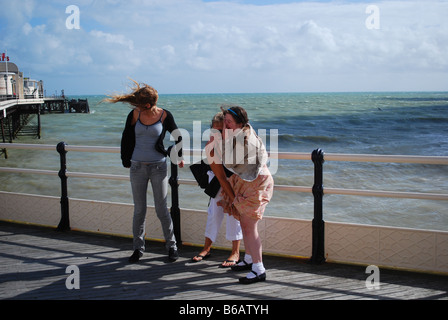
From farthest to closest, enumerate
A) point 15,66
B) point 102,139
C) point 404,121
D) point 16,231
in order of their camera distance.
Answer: point 15,66 → point 404,121 → point 102,139 → point 16,231

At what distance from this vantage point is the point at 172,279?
12.8ft

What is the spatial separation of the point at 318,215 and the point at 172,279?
1380mm

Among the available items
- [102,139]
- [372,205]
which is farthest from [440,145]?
[102,139]

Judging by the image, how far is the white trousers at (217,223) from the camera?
434 centimetres

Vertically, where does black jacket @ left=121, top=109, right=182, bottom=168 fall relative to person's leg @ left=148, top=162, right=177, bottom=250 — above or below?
above

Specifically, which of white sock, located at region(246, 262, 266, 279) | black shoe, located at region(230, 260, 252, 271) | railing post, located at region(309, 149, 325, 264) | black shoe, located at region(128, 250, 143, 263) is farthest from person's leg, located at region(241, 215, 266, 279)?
black shoe, located at region(128, 250, 143, 263)

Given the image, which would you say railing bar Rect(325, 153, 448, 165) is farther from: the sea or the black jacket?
the black jacket

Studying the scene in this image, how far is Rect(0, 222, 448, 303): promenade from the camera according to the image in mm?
3557

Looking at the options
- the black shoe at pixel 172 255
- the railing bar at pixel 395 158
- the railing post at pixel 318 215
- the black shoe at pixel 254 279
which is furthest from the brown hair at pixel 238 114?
the black shoe at pixel 172 255

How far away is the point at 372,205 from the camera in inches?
521

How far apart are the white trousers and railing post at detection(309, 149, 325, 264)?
66cm

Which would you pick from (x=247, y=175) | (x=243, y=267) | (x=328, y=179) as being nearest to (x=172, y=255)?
(x=243, y=267)
